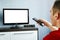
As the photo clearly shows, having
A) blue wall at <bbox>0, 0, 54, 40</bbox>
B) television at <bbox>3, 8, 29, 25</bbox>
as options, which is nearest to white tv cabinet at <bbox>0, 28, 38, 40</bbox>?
television at <bbox>3, 8, 29, 25</bbox>

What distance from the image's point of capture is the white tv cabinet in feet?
10.4

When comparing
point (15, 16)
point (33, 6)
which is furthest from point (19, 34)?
point (33, 6)

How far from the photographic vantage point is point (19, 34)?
322 centimetres

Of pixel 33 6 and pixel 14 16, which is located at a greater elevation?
pixel 33 6

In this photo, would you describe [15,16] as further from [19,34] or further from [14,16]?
[19,34]

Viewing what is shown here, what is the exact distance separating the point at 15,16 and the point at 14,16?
2 centimetres

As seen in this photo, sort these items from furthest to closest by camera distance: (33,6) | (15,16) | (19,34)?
(33,6), (15,16), (19,34)

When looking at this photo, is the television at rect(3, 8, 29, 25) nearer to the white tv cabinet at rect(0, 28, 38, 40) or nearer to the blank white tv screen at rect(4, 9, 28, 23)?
the blank white tv screen at rect(4, 9, 28, 23)

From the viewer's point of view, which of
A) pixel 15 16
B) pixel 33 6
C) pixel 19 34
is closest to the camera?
pixel 19 34

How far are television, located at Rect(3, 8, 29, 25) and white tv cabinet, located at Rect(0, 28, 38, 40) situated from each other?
38 centimetres

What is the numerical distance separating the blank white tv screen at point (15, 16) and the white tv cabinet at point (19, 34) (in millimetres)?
389

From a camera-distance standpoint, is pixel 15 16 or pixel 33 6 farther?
pixel 33 6

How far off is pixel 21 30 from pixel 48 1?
113cm

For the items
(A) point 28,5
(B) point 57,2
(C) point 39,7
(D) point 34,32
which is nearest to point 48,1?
(C) point 39,7
